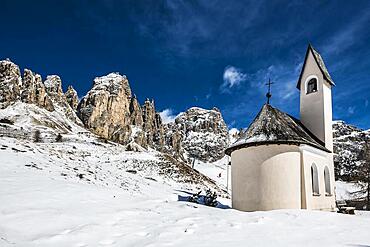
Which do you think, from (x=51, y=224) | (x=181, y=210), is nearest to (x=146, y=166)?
(x=181, y=210)

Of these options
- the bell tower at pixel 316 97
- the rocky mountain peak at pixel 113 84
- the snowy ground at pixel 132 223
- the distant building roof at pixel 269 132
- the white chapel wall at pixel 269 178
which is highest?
the rocky mountain peak at pixel 113 84

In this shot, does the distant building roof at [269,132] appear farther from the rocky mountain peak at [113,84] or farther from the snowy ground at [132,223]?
the rocky mountain peak at [113,84]

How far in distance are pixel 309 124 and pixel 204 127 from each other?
149 m

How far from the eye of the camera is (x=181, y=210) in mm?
11844

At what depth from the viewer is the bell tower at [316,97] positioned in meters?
20.2

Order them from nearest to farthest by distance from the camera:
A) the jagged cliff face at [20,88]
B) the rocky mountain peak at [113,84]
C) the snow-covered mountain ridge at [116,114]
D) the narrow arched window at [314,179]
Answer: the narrow arched window at [314,179] < the jagged cliff face at [20,88] < the snow-covered mountain ridge at [116,114] < the rocky mountain peak at [113,84]

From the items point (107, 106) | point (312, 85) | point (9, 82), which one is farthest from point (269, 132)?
point (107, 106)

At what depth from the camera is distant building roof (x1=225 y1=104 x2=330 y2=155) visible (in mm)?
15570

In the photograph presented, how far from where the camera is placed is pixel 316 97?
2067cm

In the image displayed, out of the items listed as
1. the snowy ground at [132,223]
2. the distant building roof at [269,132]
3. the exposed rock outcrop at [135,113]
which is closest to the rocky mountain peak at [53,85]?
the exposed rock outcrop at [135,113]

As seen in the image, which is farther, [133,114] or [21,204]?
[133,114]

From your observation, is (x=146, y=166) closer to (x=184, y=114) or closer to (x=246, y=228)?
(x=246, y=228)

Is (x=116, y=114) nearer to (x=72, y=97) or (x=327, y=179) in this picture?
(x=72, y=97)

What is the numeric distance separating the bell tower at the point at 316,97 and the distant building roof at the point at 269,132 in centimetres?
325
